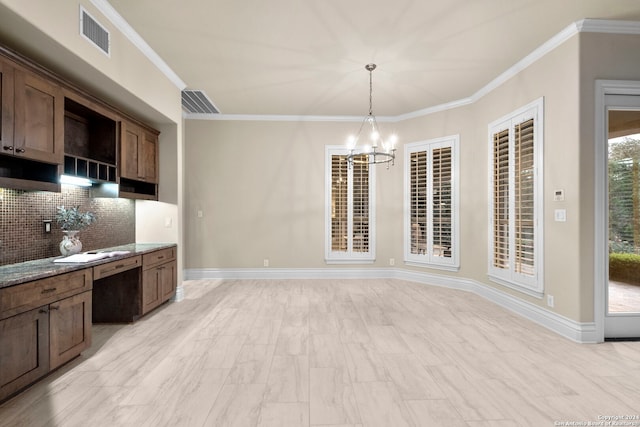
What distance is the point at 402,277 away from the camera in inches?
238

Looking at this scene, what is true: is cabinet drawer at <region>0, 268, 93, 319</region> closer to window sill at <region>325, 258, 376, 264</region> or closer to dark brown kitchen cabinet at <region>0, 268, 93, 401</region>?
dark brown kitchen cabinet at <region>0, 268, 93, 401</region>

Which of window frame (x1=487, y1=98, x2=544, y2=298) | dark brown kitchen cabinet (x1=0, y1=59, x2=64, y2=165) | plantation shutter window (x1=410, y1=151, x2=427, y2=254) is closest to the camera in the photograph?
dark brown kitchen cabinet (x1=0, y1=59, x2=64, y2=165)

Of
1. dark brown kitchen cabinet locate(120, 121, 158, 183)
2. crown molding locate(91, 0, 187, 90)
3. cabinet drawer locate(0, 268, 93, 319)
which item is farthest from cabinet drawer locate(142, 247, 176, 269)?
crown molding locate(91, 0, 187, 90)

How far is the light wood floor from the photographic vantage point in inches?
79.7

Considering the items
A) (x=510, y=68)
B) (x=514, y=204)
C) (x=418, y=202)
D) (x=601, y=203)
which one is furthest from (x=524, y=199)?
(x=418, y=202)

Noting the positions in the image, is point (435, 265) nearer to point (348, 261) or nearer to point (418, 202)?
point (418, 202)

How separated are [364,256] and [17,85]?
5269 mm

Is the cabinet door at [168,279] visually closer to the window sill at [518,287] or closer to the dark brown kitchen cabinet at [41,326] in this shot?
the dark brown kitchen cabinet at [41,326]

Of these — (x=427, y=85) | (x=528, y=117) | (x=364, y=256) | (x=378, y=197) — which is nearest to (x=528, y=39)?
(x=528, y=117)

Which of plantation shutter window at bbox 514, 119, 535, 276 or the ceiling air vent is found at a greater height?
the ceiling air vent

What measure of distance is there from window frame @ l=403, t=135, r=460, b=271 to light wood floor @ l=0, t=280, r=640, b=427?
59.6 inches

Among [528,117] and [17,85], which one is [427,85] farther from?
[17,85]

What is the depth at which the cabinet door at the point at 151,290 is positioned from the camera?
147 inches

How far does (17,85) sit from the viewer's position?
2.37m
